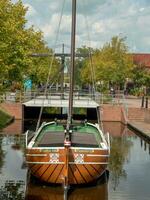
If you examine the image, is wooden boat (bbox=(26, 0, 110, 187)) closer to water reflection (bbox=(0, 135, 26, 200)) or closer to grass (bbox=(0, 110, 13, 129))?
water reflection (bbox=(0, 135, 26, 200))

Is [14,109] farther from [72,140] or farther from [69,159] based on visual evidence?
[69,159]

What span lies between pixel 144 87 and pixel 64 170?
7741cm

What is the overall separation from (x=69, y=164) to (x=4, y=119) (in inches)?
1106

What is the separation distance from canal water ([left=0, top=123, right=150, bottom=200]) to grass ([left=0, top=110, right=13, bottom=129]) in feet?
37.8

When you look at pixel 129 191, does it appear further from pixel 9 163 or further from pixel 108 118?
pixel 108 118

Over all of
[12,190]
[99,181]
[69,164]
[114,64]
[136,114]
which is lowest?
[136,114]

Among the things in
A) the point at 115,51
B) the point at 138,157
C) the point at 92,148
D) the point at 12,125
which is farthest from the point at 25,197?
the point at 115,51

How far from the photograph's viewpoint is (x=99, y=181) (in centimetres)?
1975

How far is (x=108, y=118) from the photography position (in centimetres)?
5175

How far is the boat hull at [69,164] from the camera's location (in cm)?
1789

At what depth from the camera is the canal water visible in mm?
17422

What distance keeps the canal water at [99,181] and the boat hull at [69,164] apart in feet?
1.27

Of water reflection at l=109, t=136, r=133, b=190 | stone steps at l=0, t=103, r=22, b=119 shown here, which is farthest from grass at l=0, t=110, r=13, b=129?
water reflection at l=109, t=136, r=133, b=190

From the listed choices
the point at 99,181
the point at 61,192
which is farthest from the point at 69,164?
the point at 99,181
